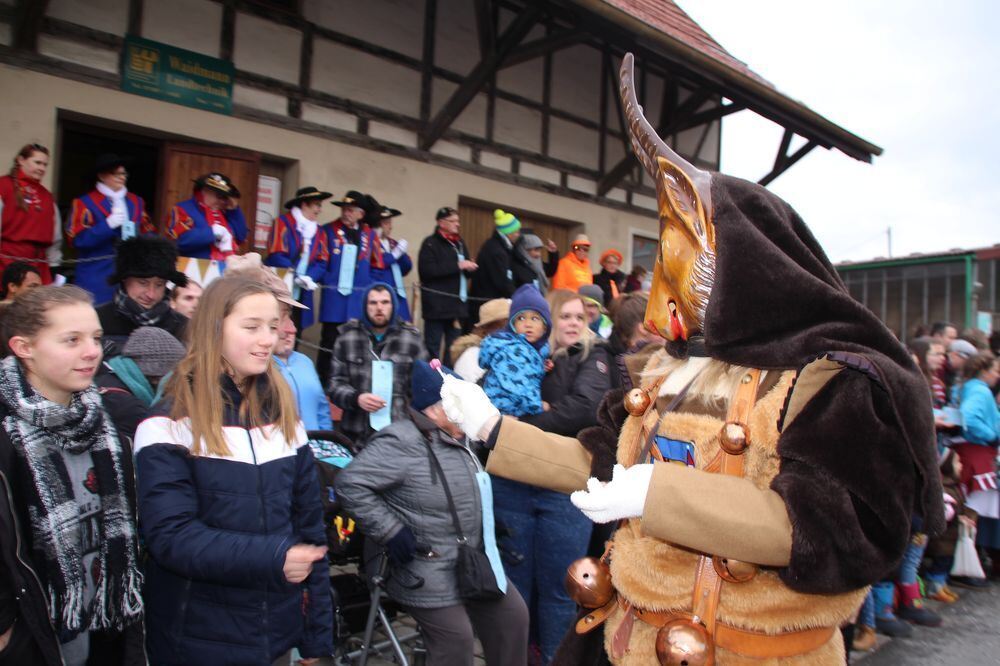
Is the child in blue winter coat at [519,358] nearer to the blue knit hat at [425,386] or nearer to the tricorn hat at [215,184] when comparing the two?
the blue knit hat at [425,386]

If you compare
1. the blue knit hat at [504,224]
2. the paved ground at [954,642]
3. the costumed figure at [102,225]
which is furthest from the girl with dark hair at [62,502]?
the blue knit hat at [504,224]

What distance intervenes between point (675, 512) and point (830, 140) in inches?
430

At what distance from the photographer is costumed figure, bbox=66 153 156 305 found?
5.73m

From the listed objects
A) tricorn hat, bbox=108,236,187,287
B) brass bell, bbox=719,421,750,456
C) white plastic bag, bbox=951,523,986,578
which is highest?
tricorn hat, bbox=108,236,187,287

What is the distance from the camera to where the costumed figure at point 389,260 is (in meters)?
7.53

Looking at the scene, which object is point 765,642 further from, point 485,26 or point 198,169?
point 485,26

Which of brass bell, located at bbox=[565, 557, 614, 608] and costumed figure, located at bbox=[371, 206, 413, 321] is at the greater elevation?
costumed figure, located at bbox=[371, 206, 413, 321]

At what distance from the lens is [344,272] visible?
23.3ft

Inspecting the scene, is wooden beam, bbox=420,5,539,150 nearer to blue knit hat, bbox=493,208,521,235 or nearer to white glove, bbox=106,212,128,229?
blue knit hat, bbox=493,208,521,235

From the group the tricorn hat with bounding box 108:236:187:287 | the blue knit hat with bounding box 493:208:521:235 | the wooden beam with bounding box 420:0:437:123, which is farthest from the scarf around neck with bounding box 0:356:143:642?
the wooden beam with bounding box 420:0:437:123

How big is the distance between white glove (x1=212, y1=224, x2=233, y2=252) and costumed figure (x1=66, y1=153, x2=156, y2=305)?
0.59 m

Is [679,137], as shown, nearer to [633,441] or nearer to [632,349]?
[632,349]

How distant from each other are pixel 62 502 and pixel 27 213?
4.14 m

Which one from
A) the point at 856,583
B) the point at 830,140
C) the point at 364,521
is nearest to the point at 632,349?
the point at 364,521
